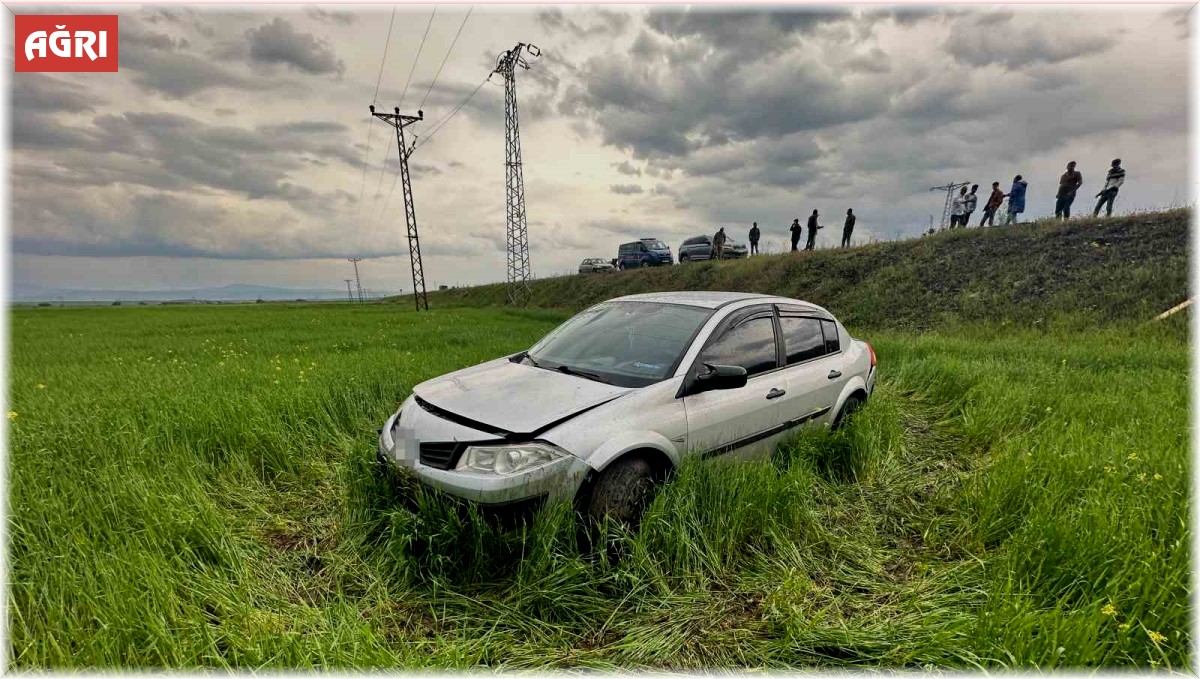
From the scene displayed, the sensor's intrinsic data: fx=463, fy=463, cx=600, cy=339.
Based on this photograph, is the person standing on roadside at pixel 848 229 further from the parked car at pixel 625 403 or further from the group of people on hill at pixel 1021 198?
the parked car at pixel 625 403

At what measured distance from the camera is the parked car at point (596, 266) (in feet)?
115

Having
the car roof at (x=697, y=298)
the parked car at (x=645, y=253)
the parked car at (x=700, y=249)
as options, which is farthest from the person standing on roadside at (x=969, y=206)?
the car roof at (x=697, y=298)

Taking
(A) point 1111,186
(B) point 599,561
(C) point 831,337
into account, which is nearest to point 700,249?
(A) point 1111,186

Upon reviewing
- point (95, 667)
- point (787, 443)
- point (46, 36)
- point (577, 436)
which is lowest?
point (95, 667)

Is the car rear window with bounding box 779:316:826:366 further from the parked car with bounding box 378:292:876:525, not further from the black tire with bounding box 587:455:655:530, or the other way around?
the black tire with bounding box 587:455:655:530

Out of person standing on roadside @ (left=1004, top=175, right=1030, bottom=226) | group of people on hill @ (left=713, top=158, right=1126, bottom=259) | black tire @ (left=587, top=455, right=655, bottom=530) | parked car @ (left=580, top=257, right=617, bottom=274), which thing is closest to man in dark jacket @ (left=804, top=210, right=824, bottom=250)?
group of people on hill @ (left=713, top=158, right=1126, bottom=259)

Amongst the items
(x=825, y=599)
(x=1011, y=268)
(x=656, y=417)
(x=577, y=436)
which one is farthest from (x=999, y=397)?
(x=1011, y=268)

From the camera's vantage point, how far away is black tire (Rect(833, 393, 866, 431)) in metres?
4.25

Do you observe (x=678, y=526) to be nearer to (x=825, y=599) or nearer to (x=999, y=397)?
(x=825, y=599)

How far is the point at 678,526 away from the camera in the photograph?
8.57ft

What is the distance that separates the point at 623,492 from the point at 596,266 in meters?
34.4

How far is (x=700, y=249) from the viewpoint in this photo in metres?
28.0

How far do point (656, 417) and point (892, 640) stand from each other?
1493 millimetres

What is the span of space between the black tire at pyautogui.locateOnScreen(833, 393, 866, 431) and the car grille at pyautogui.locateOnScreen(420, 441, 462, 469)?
336cm
